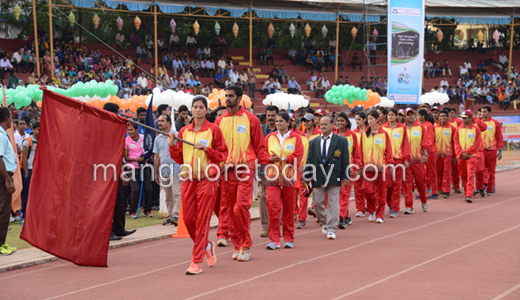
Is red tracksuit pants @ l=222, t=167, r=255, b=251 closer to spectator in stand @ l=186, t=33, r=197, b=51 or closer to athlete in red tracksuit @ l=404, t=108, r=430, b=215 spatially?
athlete in red tracksuit @ l=404, t=108, r=430, b=215

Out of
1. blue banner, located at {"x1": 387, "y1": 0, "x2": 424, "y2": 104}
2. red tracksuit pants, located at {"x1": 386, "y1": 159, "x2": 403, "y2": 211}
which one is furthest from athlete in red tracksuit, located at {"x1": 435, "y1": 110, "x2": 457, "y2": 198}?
blue banner, located at {"x1": 387, "y1": 0, "x2": 424, "y2": 104}

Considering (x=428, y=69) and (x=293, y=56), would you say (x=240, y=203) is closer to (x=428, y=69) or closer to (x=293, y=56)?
(x=293, y=56)

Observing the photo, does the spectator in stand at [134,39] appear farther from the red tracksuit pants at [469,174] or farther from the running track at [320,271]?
the running track at [320,271]

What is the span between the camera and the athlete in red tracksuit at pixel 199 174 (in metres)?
7.34

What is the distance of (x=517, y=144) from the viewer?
31594mm

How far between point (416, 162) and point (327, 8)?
68.1ft

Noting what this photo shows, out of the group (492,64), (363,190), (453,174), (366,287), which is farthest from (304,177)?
(492,64)

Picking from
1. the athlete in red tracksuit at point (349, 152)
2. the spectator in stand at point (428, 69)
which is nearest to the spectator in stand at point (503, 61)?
the spectator in stand at point (428, 69)

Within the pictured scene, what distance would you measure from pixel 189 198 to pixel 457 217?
21.8 feet

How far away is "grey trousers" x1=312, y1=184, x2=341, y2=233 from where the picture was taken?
9836 mm

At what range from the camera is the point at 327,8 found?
106ft

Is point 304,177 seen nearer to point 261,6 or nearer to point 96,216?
point 96,216

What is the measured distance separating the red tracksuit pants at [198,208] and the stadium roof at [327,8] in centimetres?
1915

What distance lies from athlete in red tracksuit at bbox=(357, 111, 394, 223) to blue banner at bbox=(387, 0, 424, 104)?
38.1ft
